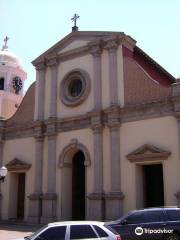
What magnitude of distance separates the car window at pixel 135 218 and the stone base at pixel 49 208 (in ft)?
37.8

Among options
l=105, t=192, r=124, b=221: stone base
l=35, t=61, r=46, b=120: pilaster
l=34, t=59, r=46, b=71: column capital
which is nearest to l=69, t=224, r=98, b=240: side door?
l=105, t=192, r=124, b=221: stone base

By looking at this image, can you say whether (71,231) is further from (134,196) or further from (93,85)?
(93,85)

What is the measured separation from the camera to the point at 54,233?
9820 millimetres

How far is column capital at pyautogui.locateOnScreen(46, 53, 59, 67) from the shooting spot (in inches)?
1083

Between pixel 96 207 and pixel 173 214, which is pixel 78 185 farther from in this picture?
pixel 173 214

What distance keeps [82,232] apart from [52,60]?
19.6 metres

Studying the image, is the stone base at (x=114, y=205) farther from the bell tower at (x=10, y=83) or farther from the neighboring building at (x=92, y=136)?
the bell tower at (x=10, y=83)

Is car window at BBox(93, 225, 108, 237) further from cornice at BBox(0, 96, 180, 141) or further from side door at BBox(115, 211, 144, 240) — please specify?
cornice at BBox(0, 96, 180, 141)

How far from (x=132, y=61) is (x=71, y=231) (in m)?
16.0

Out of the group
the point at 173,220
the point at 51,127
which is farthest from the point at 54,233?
the point at 51,127

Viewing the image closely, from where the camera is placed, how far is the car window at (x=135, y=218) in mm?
13772

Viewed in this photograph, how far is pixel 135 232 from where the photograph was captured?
44.2 ft

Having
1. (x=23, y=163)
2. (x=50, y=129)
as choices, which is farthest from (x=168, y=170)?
(x=23, y=163)

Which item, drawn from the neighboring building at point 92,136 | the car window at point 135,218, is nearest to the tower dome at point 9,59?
the neighboring building at point 92,136
